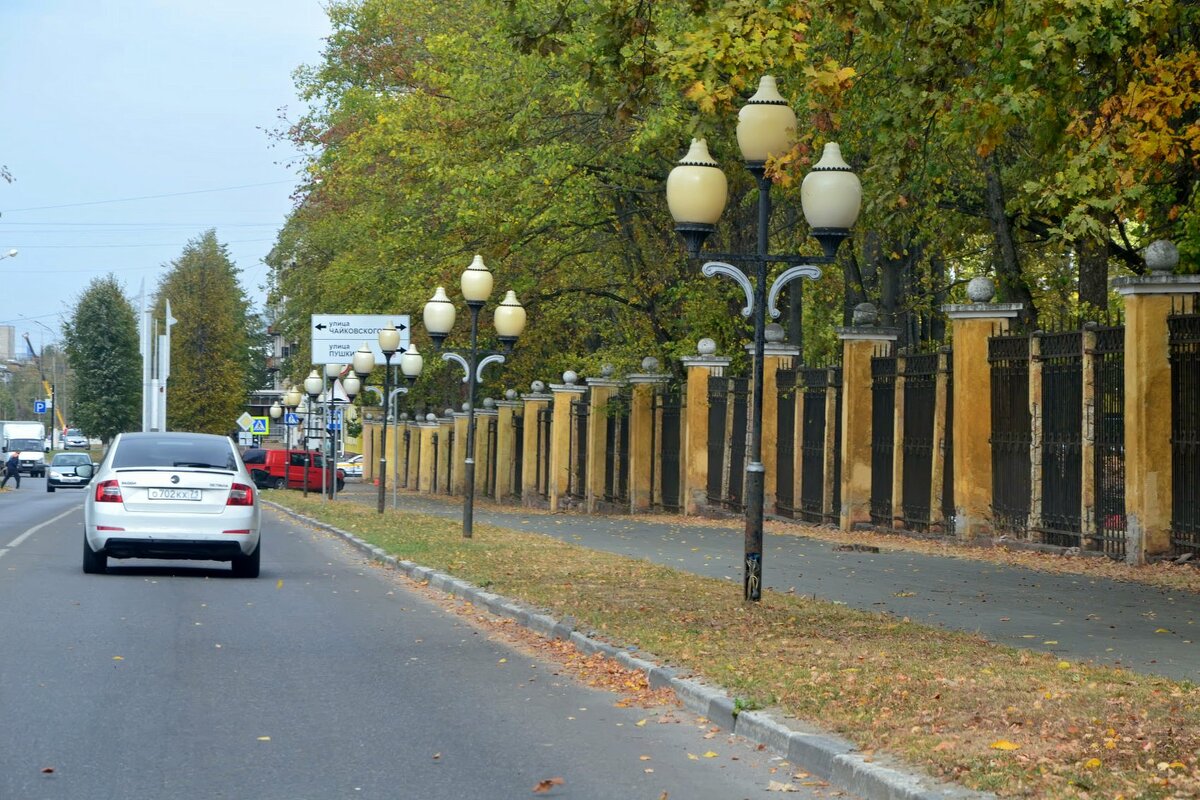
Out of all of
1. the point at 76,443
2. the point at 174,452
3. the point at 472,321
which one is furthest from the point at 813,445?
the point at 76,443

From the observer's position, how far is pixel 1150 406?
17.7m

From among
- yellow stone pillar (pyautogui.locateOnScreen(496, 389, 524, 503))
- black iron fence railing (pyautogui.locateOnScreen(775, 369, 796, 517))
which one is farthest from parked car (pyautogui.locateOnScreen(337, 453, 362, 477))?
black iron fence railing (pyautogui.locateOnScreen(775, 369, 796, 517))

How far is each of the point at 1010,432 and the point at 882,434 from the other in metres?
4.45

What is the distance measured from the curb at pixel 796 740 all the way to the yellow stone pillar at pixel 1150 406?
292 inches

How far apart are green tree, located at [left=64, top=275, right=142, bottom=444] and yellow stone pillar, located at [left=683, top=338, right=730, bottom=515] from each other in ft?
296

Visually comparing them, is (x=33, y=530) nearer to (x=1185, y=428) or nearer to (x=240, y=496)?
(x=240, y=496)

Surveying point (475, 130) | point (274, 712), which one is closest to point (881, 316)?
point (475, 130)

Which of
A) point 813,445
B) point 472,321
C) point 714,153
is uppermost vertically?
point 714,153

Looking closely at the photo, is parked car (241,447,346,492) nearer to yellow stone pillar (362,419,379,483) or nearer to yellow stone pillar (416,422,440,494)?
yellow stone pillar (416,422,440,494)

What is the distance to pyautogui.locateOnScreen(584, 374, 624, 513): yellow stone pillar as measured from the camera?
38281 mm

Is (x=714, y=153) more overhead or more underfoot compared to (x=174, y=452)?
more overhead

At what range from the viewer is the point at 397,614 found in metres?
14.7

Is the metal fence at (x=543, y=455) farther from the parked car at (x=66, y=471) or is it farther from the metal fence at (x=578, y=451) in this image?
the parked car at (x=66, y=471)

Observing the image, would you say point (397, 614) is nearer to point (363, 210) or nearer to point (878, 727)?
point (878, 727)
